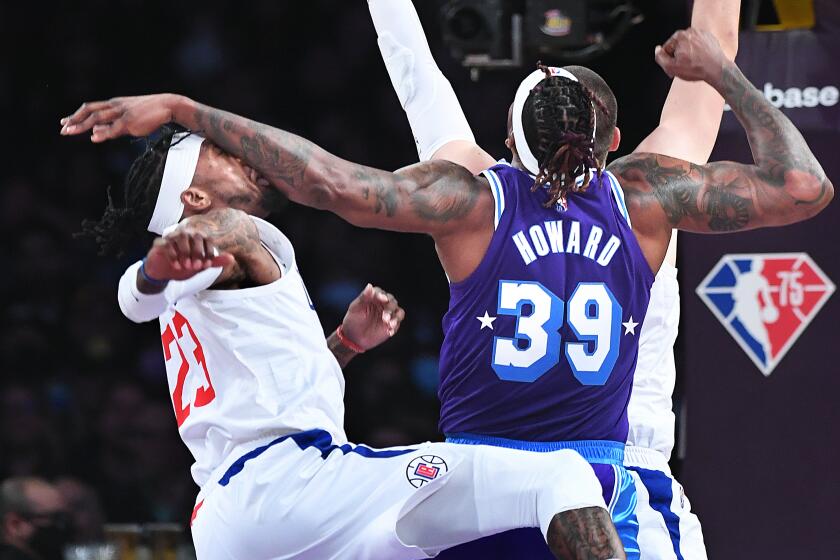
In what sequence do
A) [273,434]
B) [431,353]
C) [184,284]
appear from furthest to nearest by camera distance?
1. [431,353]
2. [273,434]
3. [184,284]

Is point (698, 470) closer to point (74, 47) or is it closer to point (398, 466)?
point (398, 466)

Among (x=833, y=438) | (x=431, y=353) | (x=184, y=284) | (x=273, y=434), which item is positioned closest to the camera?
(x=184, y=284)

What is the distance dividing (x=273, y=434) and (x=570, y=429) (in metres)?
0.71

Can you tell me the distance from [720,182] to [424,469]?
105cm

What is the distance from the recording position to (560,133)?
3.16 meters

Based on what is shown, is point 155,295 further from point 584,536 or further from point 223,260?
point 584,536

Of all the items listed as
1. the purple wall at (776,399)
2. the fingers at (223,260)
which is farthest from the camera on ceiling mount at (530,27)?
the fingers at (223,260)

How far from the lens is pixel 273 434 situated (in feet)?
10.4

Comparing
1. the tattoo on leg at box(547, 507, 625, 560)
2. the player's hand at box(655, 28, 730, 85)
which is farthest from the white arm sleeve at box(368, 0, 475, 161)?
the tattoo on leg at box(547, 507, 625, 560)

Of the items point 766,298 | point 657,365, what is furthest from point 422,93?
point 766,298

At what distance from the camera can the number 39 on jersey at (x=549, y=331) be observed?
3.10m

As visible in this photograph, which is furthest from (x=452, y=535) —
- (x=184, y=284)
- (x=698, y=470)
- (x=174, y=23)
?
(x=174, y=23)

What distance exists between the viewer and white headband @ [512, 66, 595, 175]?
322 centimetres

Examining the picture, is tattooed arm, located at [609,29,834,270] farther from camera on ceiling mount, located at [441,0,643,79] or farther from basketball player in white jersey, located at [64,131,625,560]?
camera on ceiling mount, located at [441,0,643,79]
